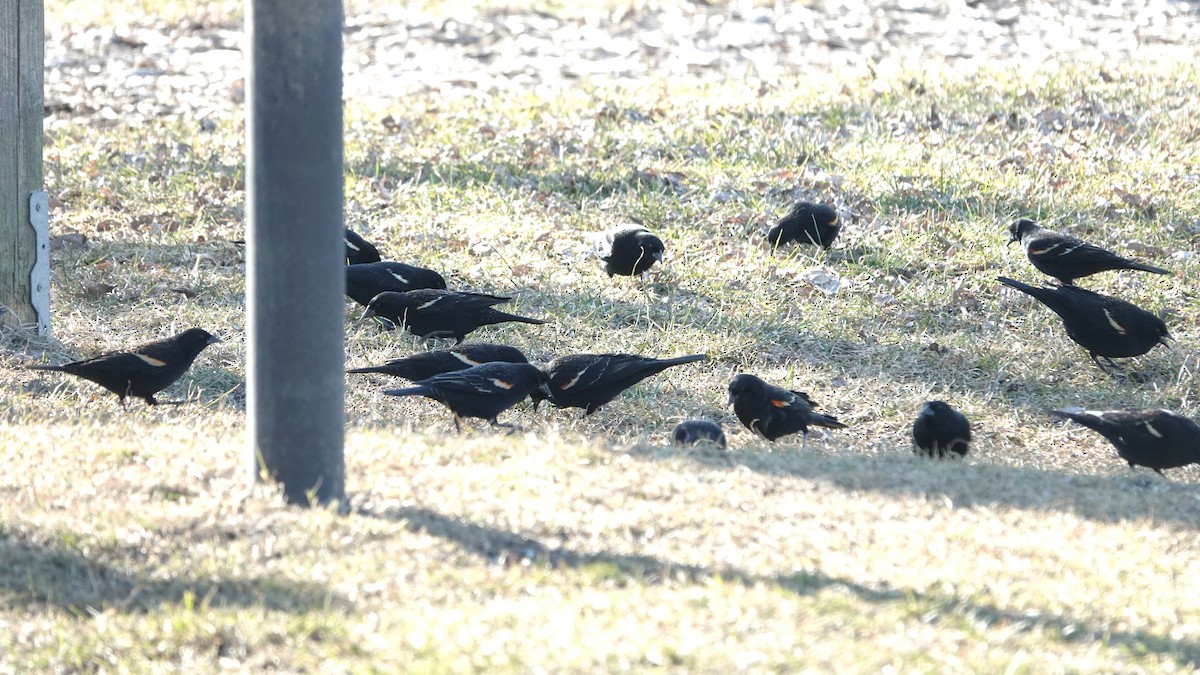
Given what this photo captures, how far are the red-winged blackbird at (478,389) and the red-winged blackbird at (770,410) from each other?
120 centimetres

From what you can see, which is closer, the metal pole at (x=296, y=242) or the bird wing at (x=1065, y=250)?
the metal pole at (x=296, y=242)

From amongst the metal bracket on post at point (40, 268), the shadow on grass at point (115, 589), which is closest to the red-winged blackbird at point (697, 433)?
the shadow on grass at point (115, 589)

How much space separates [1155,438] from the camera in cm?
700

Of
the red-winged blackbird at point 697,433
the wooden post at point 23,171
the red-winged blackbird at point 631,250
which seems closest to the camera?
the red-winged blackbird at point 697,433

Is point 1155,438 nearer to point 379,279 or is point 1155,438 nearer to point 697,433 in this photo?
point 697,433

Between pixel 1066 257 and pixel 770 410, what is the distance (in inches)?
116

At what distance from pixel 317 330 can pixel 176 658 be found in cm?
133

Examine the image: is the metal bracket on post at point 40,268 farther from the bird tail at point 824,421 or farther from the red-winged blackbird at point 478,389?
the bird tail at point 824,421

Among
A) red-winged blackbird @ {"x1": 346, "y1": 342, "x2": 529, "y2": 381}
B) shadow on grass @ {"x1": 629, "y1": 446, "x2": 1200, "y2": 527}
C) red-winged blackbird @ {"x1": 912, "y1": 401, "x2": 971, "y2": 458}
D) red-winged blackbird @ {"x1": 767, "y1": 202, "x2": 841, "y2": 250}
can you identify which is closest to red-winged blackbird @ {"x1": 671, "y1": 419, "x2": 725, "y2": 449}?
shadow on grass @ {"x1": 629, "y1": 446, "x2": 1200, "y2": 527}

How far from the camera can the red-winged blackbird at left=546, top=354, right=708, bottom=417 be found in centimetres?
762

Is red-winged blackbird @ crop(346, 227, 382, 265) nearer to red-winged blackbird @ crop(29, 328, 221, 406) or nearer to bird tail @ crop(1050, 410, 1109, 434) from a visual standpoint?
red-winged blackbird @ crop(29, 328, 221, 406)

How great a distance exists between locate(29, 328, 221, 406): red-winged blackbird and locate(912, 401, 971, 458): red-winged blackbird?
158 inches

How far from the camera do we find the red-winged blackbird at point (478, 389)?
23.6ft

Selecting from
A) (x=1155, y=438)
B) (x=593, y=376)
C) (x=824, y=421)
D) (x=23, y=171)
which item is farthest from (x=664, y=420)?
(x=23, y=171)
